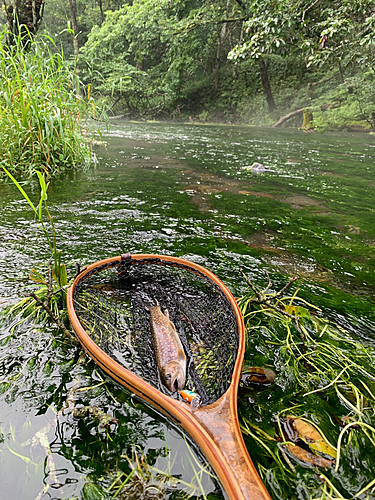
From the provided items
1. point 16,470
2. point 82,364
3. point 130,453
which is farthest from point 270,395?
point 16,470

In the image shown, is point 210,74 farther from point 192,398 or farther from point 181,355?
point 192,398

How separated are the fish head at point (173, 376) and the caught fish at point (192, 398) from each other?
0.23ft

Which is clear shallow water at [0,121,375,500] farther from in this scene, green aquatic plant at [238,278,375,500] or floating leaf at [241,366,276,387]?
floating leaf at [241,366,276,387]

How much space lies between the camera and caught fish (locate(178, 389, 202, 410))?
4.05ft

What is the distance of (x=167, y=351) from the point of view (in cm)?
170

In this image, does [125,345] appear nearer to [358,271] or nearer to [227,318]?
[227,318]

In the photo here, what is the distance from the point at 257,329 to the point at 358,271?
155 centimetres

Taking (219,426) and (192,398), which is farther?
(192,398)

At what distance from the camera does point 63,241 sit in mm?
3188

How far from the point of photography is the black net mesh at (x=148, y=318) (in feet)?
5.30

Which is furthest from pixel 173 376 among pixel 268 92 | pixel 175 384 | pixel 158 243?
pixel 268 92

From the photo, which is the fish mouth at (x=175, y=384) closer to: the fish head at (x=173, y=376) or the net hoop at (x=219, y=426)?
the fish head at (x=173, y=376)

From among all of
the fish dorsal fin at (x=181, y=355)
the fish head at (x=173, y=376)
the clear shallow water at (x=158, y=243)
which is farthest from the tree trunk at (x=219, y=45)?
the fish head at (x=173, y=376)

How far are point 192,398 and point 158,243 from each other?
2148 mm
